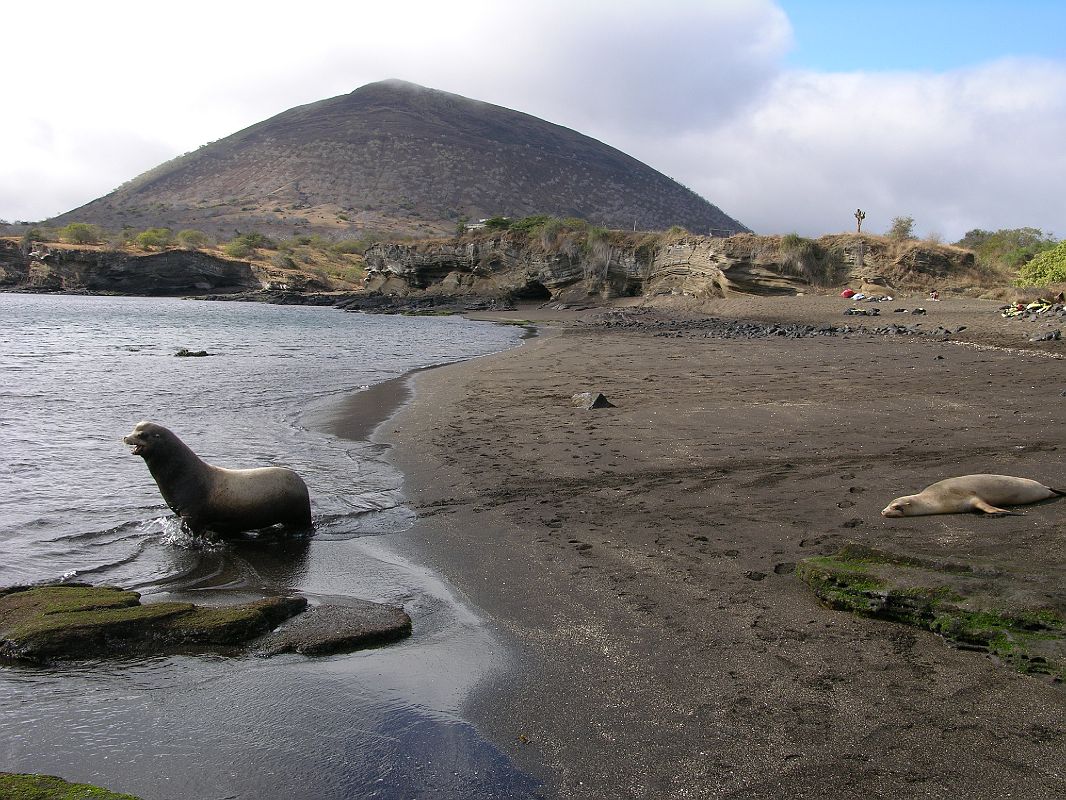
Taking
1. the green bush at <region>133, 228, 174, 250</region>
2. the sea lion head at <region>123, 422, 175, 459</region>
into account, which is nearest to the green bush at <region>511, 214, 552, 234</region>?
the green bush at <region>133, 228, 174, 250</region>

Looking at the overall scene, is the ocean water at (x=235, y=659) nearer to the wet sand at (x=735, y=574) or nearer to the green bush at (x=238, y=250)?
the wet sand at (x=735, y=574)

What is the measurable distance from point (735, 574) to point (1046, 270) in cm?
3479

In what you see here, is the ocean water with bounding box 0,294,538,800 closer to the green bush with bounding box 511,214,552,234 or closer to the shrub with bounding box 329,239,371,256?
the green bush with bounding box 511,214,552,234

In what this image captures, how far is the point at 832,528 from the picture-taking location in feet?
21.1

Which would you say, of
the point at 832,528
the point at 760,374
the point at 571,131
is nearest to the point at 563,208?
the point at 571,131

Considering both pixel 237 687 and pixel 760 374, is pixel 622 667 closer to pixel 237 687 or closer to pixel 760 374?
pixel 237 687

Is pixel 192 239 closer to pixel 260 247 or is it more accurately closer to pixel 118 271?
pixel 260 247

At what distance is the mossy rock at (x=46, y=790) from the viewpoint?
300cm

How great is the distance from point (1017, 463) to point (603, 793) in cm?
655

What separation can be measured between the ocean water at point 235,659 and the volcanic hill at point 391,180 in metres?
106

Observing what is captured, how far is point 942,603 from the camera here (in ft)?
14.9

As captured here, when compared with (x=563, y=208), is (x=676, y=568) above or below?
below

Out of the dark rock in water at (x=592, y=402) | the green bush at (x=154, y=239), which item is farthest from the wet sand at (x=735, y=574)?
the green bush at (x=154, y=239)

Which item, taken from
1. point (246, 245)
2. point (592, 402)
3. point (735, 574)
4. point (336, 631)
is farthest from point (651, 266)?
point (246, 245)
